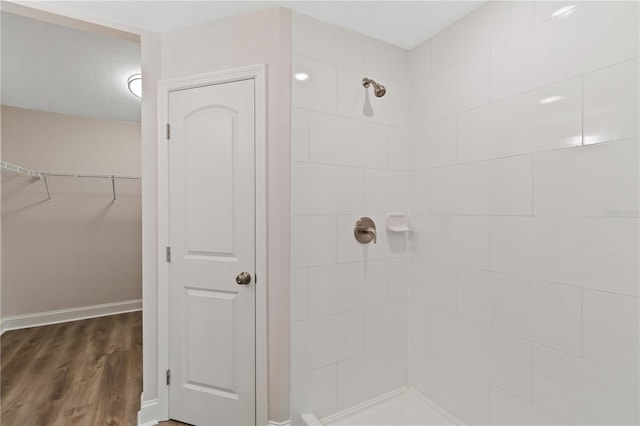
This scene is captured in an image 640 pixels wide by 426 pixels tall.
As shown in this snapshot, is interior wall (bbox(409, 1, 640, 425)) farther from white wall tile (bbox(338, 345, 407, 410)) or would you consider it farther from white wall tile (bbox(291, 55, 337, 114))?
white wall tile (bbox(291, 55, 337, 114))

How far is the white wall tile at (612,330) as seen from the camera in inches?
39.4

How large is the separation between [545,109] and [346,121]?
0.93 metres

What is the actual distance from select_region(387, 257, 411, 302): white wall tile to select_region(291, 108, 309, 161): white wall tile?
865 millimetres

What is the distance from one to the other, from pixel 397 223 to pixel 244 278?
984 millimetres

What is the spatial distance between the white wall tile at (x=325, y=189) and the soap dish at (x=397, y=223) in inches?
8.9

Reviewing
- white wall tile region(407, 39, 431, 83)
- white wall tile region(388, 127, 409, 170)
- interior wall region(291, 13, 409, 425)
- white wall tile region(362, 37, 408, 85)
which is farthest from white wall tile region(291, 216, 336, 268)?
white wall tile region(407, 39, 431, 83)

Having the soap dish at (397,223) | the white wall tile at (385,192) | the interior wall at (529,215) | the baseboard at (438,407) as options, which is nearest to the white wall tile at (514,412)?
the interior wall at (529,215)

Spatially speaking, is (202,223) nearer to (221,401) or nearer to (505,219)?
(221,401)

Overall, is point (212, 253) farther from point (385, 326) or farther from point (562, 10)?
point (562, 10)

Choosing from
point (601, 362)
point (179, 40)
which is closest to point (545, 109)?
point (601, 362)

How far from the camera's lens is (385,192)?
5.97 feet

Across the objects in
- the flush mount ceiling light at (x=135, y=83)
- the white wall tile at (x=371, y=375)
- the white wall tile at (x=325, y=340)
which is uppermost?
the flush mount ceiling light at (x=135, y=83)

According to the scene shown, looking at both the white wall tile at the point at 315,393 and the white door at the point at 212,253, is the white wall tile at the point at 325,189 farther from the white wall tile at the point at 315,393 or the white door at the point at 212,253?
the white wall tile at the point at 315,393

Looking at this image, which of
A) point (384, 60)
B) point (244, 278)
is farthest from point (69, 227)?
point (384, 60)
